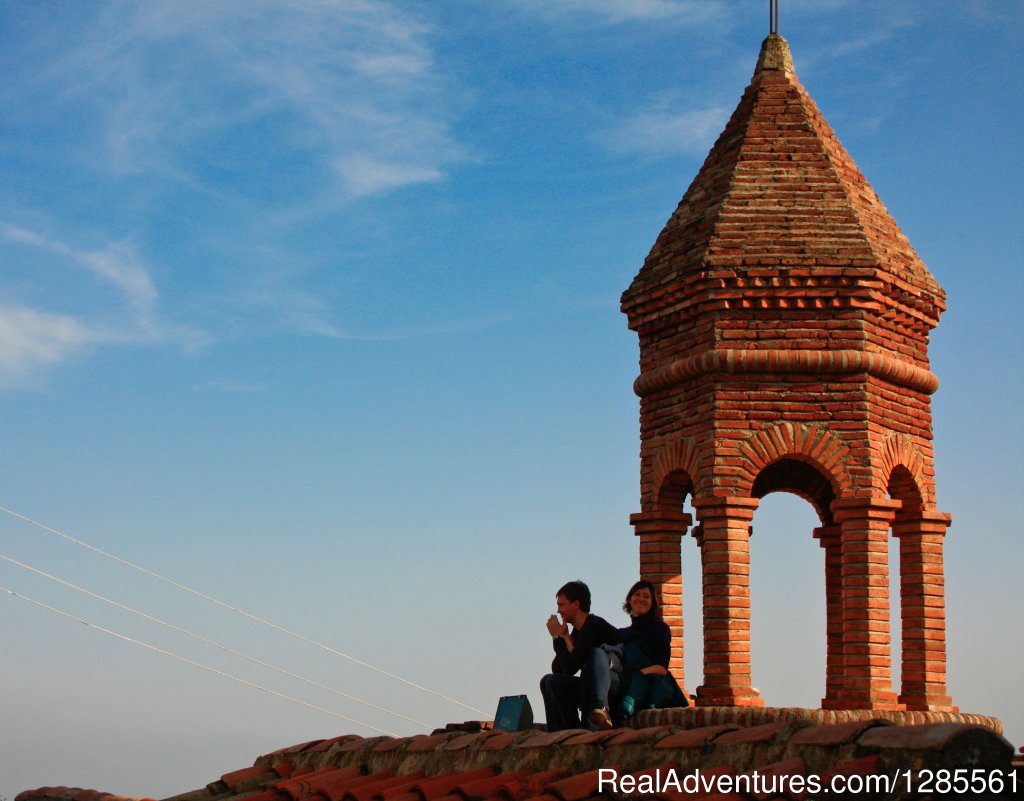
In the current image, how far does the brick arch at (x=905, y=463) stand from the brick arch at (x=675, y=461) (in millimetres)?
1505

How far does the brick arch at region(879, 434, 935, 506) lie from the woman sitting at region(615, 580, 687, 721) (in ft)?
9.26

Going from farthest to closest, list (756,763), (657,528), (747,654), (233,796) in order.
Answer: (657,528)
(747,654)
(233,796)
(756,763)

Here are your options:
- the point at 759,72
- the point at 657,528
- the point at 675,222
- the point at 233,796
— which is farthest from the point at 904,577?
the point at 233,796

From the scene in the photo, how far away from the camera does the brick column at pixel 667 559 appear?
11.9 meters

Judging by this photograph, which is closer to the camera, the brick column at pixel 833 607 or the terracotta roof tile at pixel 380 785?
the terracotta roof tile at pixel 380 785

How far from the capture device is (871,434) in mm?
11430

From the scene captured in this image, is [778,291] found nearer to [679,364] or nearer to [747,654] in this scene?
[679,364]

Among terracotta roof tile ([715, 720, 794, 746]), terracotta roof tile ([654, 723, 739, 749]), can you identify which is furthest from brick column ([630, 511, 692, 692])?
terracotta roof tile ([715, 720, 794, 746])

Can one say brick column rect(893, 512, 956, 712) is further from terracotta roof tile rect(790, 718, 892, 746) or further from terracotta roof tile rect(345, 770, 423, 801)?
terracotta roof tile rect(790, 718, 892, 746)

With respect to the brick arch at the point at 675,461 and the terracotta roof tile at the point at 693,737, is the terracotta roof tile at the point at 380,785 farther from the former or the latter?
the brick arch at the point at 675,461

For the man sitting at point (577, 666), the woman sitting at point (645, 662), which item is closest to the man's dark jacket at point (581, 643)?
the man sitting at point (577, 666)

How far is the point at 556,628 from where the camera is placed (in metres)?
9.36

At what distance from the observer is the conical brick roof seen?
459 inches

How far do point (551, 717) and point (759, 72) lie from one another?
22.3ft
